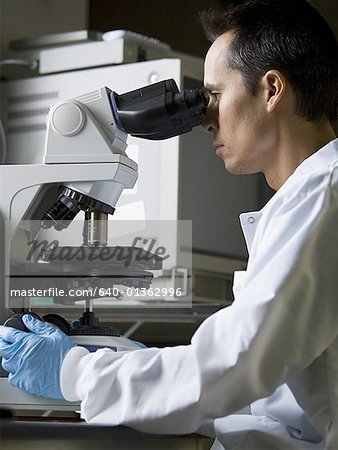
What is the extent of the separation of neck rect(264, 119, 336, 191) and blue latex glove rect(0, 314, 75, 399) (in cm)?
48

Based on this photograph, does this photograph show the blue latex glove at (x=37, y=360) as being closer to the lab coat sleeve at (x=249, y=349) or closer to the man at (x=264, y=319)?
the man at (x=264, y=319)

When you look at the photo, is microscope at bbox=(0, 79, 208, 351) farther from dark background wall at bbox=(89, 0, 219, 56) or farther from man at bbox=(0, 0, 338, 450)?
dark background wall at bbox=(89, 0, 219, 56)

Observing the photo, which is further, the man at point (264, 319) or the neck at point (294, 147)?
the neck at point (294, 147)

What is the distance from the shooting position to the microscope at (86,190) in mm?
1618

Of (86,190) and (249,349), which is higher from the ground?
(86,190)

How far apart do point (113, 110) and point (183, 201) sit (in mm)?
1278

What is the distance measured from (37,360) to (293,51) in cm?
70

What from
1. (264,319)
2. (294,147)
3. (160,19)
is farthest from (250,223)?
(160,19)

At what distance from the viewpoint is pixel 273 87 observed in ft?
5.19

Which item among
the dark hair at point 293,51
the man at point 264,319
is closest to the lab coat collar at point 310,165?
the man at point 264,319

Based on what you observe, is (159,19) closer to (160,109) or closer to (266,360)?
(160,109)

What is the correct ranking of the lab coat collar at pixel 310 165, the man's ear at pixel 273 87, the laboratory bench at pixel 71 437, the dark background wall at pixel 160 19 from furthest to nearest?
1. the dark background wall at pixel 160 19
2. the man's ear at pixel 273 87
3. the lab coat collar at pixel 310 165
4. the laboratory bench at pixel 71 437

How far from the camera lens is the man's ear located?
1.57 metres

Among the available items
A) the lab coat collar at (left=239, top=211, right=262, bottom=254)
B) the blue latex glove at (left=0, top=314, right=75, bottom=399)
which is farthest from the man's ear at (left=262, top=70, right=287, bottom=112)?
the blue latex glove at (left=0, top=314, right=75, bottom=399)
